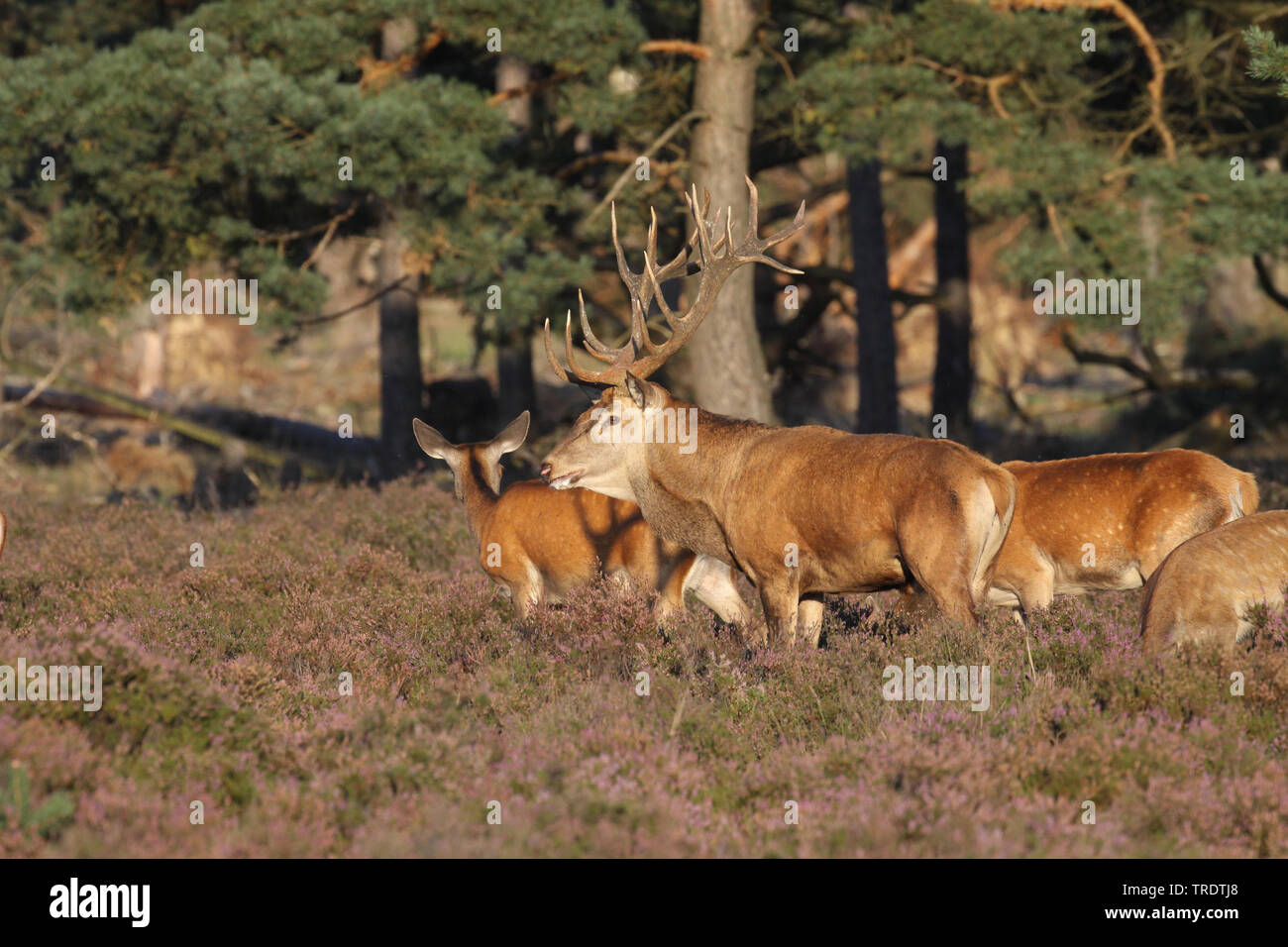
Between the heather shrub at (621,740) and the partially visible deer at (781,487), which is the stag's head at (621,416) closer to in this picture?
the partially visible deer at (781,487)

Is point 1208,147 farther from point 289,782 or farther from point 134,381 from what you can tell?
point 134,381

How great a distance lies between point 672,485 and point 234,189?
8163 mm

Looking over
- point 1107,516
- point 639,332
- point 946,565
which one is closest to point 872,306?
point 1107,516

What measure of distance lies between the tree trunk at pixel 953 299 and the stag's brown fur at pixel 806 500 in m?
10.8

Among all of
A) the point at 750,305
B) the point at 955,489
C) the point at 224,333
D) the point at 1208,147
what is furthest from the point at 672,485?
the point at 224,333

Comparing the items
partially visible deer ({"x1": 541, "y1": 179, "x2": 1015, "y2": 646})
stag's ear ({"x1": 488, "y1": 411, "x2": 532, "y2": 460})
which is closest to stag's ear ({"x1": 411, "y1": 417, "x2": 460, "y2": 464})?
stag's ear ({"x1": 488, "y1": 411, "x2": 532, "y2": 460})

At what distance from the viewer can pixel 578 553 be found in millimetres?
9242

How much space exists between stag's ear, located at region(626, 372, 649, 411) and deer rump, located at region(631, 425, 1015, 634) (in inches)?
12.5

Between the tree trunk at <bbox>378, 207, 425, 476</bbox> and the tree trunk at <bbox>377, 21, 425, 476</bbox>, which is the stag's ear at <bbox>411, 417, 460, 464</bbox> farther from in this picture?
the tree trunk at <bbox>378, 207, 425, 476</bbox>

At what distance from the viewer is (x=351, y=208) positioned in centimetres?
1495

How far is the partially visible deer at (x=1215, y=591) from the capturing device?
22.2ft

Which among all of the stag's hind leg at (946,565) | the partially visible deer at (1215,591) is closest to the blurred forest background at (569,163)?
the partially visible deer at (1215,591)

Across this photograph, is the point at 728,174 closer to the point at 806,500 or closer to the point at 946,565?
the point at 806,500
